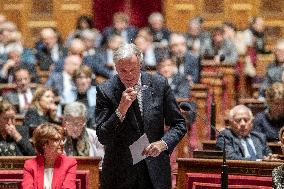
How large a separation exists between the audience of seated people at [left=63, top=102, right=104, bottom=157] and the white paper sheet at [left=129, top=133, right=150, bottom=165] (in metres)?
1.98

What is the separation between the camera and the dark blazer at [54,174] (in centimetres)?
500

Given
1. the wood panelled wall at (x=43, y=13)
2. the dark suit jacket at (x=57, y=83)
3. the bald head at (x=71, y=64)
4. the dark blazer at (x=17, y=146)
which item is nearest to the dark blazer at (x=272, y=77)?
the bald head at (x=71, y=64)

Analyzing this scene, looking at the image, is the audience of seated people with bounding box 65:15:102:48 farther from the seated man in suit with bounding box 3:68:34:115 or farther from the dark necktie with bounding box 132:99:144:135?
the dark necktie with bounding box 132:99:144:135

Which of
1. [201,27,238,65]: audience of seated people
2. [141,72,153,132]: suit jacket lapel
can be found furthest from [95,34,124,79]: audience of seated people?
[141,72,153,132]: suit jacket lapel

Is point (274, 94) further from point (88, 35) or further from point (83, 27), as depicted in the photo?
point (83, 27)

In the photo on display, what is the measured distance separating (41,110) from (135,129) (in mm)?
3178

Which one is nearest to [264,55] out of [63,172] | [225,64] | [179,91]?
[225,64]

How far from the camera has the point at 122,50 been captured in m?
4.21

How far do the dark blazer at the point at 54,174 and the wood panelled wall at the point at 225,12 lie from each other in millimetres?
7682

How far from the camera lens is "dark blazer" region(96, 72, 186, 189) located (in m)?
4.32

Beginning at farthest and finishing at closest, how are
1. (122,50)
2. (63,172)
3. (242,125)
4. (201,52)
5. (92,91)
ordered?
A: (201,52) < (92,91) < (242,125) < (63,172) < (122,50)

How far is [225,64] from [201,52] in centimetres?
110

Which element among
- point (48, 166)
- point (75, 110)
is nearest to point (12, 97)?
point (75, 110)

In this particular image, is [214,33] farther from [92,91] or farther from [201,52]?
[92,91]
